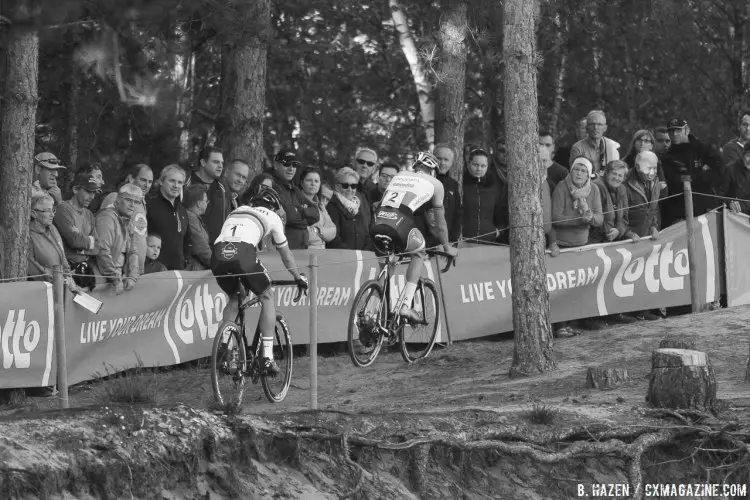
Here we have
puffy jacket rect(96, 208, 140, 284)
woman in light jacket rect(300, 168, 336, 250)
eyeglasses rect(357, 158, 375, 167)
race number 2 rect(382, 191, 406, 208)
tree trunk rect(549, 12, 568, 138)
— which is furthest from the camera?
tree trunk rect(549, 12, 568, 138)

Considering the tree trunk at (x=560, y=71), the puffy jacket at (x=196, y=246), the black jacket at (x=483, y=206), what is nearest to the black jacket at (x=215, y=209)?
the puffy jacket at (x=196, y=246)

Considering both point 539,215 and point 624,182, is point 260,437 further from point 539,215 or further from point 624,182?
point 624,182

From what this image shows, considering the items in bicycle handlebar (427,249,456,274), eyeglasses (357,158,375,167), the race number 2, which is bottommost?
bicycle handlebar (427,249,456,274)

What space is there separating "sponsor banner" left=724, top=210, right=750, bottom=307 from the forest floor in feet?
13.4

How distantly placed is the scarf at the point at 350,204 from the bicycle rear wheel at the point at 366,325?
1.99 m

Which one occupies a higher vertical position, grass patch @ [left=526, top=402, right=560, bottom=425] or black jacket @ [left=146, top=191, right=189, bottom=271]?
black jacket @ [left=146, top=191, right=189, bottom=271]

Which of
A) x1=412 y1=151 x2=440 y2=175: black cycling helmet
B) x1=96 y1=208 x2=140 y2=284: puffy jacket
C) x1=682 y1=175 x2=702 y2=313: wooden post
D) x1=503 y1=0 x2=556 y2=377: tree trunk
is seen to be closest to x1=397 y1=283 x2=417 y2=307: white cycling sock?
x1=503 y1=0 x2=556 y2=377: tree trunk

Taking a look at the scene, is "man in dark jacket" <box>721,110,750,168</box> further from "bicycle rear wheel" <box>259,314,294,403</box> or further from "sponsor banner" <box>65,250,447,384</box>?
"bicycle rear wheel" <box>259,314,294,403</box>

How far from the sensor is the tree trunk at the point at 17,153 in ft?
45.1

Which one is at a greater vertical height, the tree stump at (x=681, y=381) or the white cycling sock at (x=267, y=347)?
the white cycling sock at (x=267, y=347)

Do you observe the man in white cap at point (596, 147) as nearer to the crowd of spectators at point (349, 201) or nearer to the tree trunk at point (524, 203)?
the crowd of spectators at point (349, 201)

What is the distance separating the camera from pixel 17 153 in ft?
46.4

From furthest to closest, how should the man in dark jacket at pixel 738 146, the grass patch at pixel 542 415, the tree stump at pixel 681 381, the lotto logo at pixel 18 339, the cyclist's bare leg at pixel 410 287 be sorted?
the man in dark jacket at pixel 738 146 < the cyclist's bare leg at pixel 410 287 < the lotto logo at pixel 18 339 < the tree stump at pixel 681 381 < the grass patch at pixel 542 415

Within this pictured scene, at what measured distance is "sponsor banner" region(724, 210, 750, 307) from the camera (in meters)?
18.3
